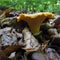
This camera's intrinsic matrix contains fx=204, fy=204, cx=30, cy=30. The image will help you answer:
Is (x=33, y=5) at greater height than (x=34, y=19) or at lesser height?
lesser

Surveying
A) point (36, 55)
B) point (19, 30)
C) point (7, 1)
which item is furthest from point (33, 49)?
point (7, 1)

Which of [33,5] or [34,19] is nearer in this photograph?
[34,19]

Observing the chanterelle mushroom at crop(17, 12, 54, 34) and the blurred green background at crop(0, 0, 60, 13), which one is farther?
the blurred green background at crop(0, 0, 60, 13)

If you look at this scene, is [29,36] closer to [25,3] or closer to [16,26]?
[16,26]

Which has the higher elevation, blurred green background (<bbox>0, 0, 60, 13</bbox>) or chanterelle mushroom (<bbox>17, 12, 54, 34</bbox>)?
chanterelle mushroom (<bbox>17, 12, 54, 34</bbox>)
